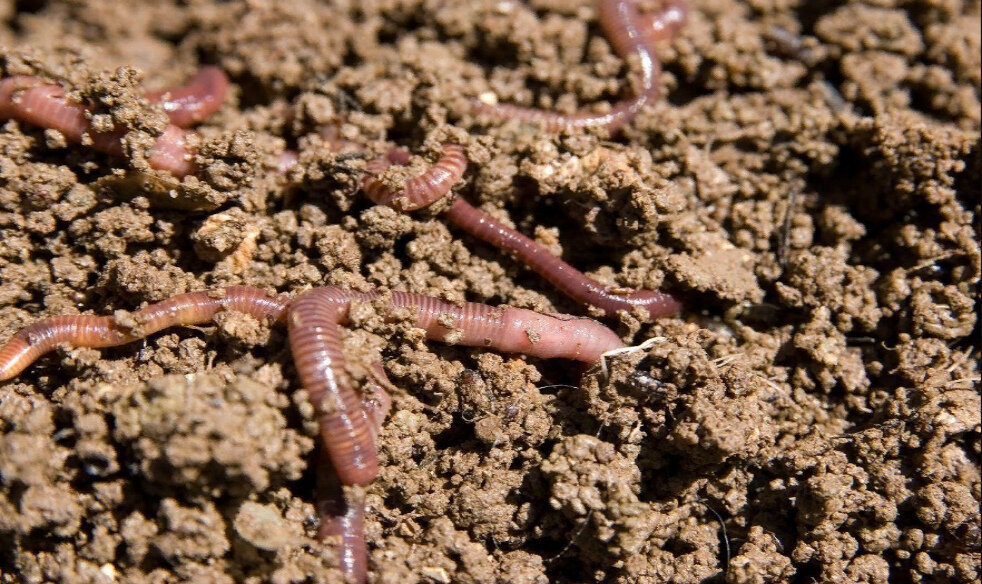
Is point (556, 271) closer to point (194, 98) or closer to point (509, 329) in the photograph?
point (509, 329)

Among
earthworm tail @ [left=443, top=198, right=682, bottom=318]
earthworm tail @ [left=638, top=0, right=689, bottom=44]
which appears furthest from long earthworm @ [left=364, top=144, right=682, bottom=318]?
earthworm tail @ [left=638, top=0, right=689, bottom=44]

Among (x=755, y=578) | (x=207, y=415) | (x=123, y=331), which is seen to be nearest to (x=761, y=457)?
(x=755, y=578)

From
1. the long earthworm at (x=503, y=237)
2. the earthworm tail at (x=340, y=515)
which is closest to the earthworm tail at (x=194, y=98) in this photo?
the long earthworm at (x=503, y=237)

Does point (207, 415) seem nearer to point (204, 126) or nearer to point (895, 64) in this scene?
point (204, 126)

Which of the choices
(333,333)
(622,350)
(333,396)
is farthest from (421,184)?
(622,350)

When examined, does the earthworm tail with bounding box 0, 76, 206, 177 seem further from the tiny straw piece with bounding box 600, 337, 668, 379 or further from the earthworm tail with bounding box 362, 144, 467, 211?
the tiny straw piece with bounding box 600, 337, 668, 379

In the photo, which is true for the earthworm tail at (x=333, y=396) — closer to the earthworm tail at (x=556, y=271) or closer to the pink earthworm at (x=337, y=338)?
the pink earthworm at (x=337, y=338)
